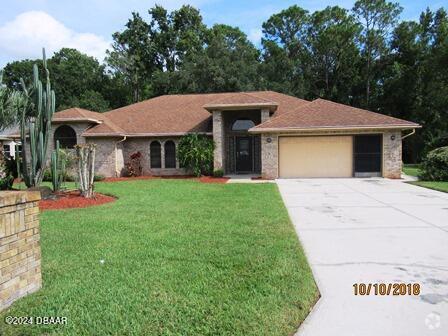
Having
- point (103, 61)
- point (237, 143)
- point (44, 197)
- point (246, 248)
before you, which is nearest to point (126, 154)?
point (237, 143)

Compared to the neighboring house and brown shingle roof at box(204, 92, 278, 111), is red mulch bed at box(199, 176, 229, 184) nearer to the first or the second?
the neighboring house

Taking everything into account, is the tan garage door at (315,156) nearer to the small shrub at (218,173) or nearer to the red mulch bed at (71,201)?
the small shrub at (218,173)

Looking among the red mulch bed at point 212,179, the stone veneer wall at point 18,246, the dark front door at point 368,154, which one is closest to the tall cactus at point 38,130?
the stone veneer wall at point 18,246

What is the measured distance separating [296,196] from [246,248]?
6.62 metres

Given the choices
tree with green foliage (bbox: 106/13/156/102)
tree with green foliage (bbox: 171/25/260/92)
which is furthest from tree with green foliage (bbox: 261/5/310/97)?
tree with green foliage (bbox: 106/13/156/102)

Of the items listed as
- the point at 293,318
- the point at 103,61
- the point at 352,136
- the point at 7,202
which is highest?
the point at 103,61

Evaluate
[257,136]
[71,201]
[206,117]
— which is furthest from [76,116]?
[71,201]

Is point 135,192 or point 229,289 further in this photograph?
point 135,192

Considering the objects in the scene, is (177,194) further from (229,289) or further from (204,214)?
(229,289)

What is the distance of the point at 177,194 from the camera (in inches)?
500

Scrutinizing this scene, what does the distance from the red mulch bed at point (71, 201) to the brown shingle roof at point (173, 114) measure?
8.04 meters

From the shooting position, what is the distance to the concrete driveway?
3.59 m

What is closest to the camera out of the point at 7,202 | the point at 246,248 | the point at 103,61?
the point at 7,202

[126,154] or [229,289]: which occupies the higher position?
[126,154]
